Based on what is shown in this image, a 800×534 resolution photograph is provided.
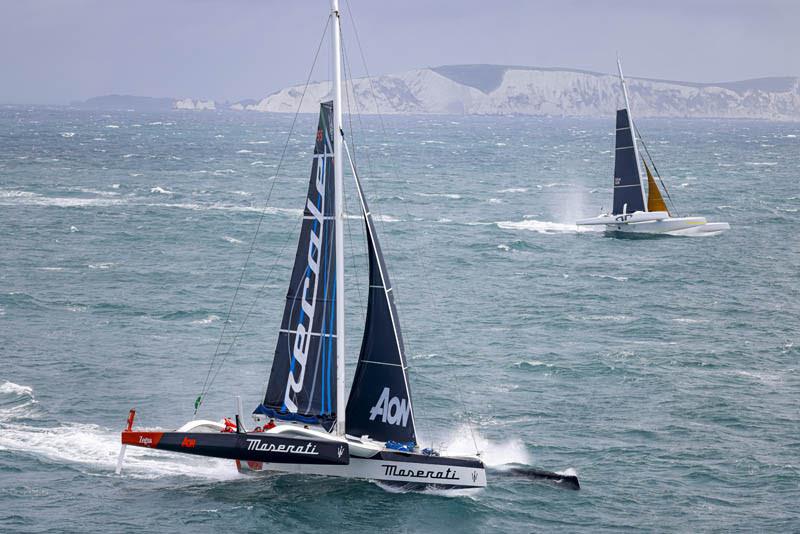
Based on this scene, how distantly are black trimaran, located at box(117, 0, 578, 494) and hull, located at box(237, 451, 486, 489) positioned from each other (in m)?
0.03

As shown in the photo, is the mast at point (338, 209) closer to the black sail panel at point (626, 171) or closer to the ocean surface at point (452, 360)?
the ocean surface at point (452, 360)

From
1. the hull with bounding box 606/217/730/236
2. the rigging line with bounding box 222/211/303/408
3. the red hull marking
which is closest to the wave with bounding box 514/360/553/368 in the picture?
the rigging line with bounding box 222/211/303/408

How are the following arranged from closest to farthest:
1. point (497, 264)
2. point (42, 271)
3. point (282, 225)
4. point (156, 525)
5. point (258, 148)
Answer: point (156, 525), point (42, 271), point (497, 264), point (282, 225), point (258, 148)

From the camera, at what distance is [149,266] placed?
6544cm

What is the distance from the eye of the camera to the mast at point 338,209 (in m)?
26.9

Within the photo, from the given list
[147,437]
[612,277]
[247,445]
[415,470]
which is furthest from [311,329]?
[612,277]

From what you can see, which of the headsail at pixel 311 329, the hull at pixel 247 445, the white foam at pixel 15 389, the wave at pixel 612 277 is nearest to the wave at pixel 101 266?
the white foam at pixel 15 389

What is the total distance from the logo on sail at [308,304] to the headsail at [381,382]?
1488 mm

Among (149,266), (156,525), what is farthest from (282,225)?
(156,525)

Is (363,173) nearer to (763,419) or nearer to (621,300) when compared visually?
(621,300)

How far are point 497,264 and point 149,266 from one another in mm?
21741

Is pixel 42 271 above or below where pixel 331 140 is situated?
below

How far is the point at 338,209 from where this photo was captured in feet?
92.4

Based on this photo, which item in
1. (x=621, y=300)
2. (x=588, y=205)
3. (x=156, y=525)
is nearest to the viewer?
(x=156, y=525)
